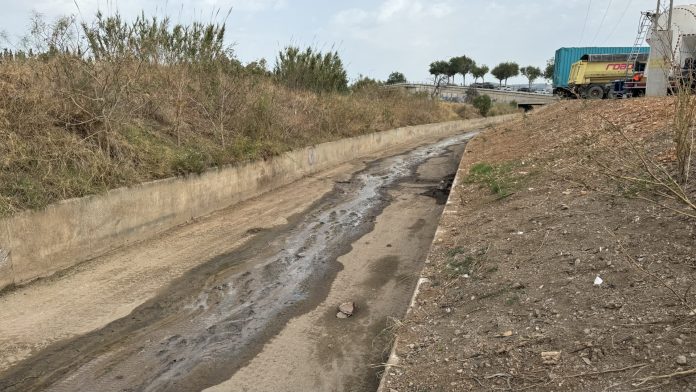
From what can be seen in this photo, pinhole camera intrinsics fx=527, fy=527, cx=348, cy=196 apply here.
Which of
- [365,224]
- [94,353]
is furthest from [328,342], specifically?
[365,224]

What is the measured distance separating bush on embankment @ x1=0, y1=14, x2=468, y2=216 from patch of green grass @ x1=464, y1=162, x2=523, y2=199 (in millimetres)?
5047

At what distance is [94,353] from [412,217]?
6645 millimetres

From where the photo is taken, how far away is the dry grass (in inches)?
289

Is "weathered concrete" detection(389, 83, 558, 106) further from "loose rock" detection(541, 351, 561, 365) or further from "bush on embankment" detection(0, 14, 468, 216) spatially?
"loose rock" detection(541, 351, 561, 365)

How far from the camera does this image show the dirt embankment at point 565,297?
349cm

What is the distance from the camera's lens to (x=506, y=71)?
9650cm

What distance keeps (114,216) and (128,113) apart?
259 centimetres

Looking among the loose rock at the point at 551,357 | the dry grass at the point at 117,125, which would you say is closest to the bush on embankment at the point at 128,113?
the dry grass at the point at 117,125

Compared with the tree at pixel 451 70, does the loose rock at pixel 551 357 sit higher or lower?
lower

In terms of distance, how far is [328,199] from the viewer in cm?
1230

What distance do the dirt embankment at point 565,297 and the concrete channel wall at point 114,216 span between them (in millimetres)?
4740

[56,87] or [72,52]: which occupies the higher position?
[72,52]

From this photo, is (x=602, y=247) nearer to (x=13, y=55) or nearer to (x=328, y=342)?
(x=328, y=342)

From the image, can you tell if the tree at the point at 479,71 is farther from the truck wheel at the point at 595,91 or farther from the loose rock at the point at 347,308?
the loose rock at the point at 347,308
